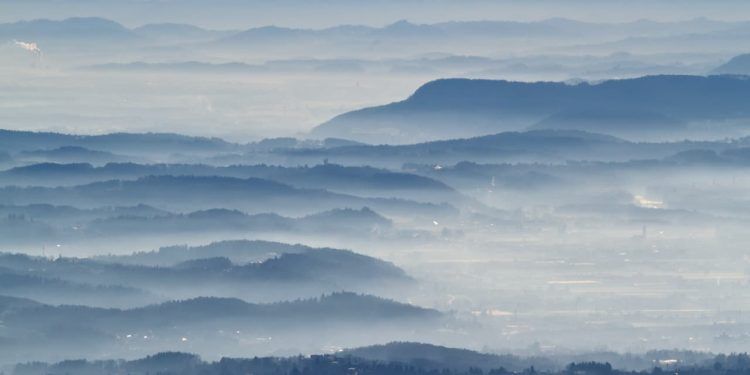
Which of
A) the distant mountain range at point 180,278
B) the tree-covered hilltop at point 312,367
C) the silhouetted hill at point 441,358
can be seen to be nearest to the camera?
the tree-covered hilltop at point 312,367

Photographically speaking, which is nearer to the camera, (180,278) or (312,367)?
(312,367)

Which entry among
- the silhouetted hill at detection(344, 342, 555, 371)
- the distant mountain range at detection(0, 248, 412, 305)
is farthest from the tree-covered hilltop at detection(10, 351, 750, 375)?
the distant mountain range at detection(0, 248, 412, 305)

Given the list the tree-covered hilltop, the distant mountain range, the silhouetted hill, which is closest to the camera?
the tree-covered hilltop

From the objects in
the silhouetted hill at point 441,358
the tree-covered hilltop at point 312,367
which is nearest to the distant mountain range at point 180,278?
the silhouetted hill at point 441,358

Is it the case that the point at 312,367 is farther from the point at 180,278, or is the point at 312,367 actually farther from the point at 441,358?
the point at 180,278

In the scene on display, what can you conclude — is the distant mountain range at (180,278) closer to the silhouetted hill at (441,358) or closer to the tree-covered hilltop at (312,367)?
the silhouetted hill at (441,358)

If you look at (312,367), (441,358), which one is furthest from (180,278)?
(312,367)

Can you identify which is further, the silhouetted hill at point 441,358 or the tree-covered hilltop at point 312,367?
the silhouetted hill at point 441,358

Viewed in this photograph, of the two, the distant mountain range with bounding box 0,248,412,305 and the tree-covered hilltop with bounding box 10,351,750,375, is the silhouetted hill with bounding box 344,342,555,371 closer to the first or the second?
the tree-covered hilltop with bounding box 10,351,750,375

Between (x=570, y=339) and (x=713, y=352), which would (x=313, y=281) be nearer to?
(x=570, y=339)

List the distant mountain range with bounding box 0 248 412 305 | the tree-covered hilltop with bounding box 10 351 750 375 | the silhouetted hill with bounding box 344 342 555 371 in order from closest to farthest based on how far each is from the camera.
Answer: the tree-covered hilltop with bounding box 10 351 750 375 → the silhouetted hill with bounding box 344 342 555 371 → the distant mountain range with bounding box 0 248 412 305

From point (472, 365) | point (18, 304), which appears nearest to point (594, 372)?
point (472, 365)

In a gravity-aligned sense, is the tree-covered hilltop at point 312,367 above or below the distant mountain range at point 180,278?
below
